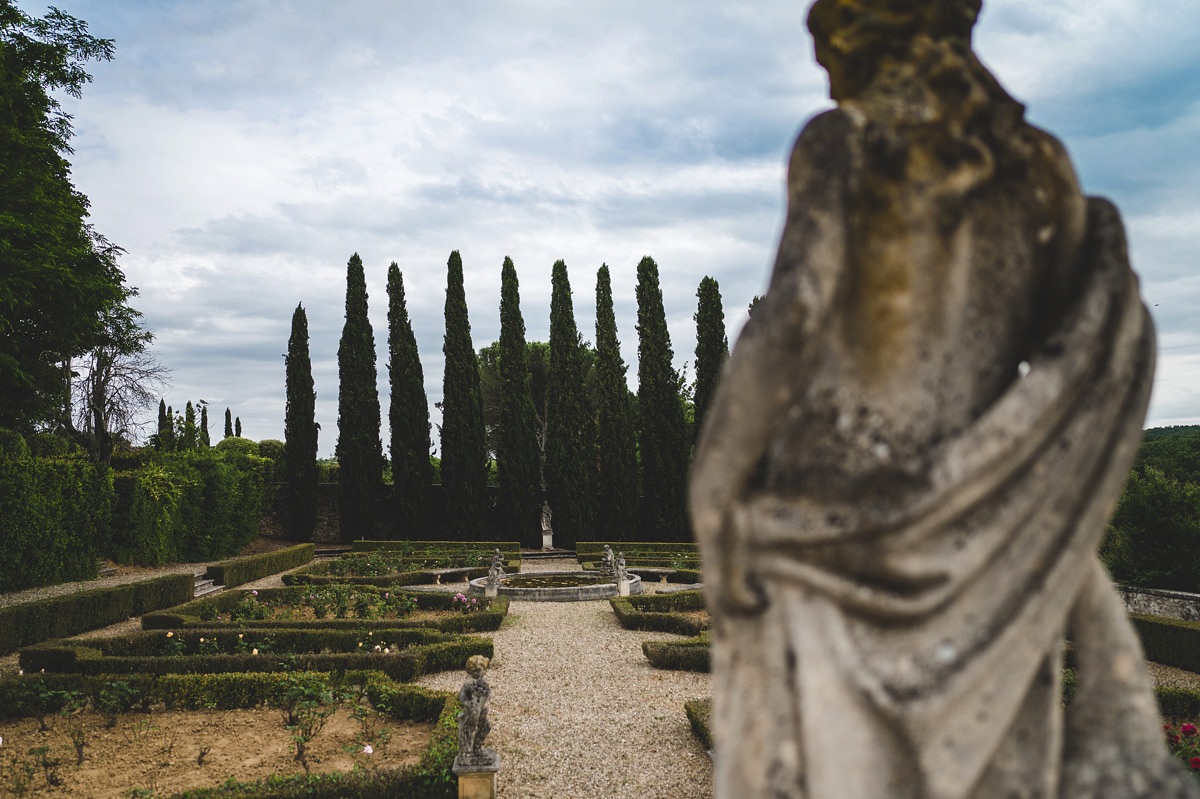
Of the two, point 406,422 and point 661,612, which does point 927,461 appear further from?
point 406,422

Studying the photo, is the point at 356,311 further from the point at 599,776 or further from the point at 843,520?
the point at 843,520

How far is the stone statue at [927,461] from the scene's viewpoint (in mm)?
1436

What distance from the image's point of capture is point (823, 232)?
157 centimetres

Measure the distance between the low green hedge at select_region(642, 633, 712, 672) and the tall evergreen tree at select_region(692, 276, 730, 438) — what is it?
20.4 meters

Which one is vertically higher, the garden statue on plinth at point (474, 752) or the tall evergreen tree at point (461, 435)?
the tall evergreen tree at point (461, 435)

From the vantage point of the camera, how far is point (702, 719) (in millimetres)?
7461

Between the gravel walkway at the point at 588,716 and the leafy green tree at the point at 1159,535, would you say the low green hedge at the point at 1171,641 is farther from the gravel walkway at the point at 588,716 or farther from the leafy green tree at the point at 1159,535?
the gravel walkway at the point at 588,716

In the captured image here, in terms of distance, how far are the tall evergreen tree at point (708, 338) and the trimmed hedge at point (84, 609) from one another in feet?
65.6

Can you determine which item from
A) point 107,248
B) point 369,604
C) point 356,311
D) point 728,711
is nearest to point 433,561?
point 369,604

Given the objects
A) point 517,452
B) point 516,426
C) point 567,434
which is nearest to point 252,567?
point 517,452

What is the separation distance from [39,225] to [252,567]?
9.63 metres

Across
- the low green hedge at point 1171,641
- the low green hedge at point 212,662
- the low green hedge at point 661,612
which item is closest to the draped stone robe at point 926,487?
the low green hedge at point 212,662

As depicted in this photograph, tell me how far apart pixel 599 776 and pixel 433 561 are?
51.9 feet

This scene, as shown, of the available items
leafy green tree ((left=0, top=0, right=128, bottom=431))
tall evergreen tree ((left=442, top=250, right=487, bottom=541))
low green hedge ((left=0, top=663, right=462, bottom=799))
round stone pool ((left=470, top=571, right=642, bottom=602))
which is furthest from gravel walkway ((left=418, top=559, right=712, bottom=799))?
tall evergreen tree ((left=442, top=250, right=487, bottom=541))
